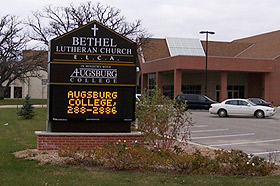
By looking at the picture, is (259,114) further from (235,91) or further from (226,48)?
(226,48)

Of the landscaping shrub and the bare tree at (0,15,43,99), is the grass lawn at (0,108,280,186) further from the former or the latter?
the bare tree at (0,15,43,99)

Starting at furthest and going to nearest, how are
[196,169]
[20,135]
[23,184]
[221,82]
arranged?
[221,82]
[20,135]
[196,169]
[23,184]

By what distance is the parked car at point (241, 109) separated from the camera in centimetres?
3131

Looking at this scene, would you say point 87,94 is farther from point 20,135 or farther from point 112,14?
point 112,14

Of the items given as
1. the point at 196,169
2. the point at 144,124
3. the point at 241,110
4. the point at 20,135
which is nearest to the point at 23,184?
the point at 196,169

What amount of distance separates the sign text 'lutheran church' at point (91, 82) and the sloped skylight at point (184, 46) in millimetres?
53707

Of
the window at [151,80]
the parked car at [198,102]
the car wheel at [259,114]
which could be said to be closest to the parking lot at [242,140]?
the car wheel at [259,114]

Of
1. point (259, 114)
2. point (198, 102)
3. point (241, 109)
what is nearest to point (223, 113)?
point (241, 109)

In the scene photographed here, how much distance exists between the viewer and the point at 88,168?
30.0 feet

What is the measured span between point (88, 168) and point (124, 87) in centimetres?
316

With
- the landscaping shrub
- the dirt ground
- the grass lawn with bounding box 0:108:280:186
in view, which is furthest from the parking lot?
the dirt ground

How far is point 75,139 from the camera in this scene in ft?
37.9

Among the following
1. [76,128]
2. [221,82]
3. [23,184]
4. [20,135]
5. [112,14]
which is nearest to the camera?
[23,184]

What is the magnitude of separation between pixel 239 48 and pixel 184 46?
9489mm
